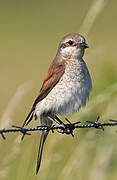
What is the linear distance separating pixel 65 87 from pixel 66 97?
0.11m

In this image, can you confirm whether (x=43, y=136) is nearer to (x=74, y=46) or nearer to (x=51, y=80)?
(x=51, y=80)

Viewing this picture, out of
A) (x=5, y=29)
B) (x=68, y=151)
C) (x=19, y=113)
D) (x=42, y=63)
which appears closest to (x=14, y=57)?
(x=42, y=63)

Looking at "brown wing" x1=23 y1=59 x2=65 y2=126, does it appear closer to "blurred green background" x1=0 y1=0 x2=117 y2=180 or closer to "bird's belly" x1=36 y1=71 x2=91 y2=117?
"bird's belly" x1=36 y1=71 x2=91 y2=117

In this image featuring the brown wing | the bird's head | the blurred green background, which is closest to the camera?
the blurred green background

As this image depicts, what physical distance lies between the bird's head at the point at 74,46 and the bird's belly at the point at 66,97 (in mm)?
350

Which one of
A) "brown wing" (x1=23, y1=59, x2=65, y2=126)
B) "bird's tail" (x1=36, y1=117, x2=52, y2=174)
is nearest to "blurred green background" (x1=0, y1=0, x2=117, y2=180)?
"bird's tail" (x1=36, y1=117, x2=52, y2=174)

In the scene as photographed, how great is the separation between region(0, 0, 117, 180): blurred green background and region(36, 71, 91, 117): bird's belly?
146mm

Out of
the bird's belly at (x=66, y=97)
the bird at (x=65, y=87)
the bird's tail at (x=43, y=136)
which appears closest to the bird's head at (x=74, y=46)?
the bird at (x=65, y=87)

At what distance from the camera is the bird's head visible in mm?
6189

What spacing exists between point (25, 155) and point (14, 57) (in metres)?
10.5

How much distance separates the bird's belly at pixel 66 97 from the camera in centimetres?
584

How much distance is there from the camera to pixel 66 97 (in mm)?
5836

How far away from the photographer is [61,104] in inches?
232

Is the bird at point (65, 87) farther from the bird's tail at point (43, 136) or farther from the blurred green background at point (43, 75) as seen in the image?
the blurred green background at point (43, 75)
